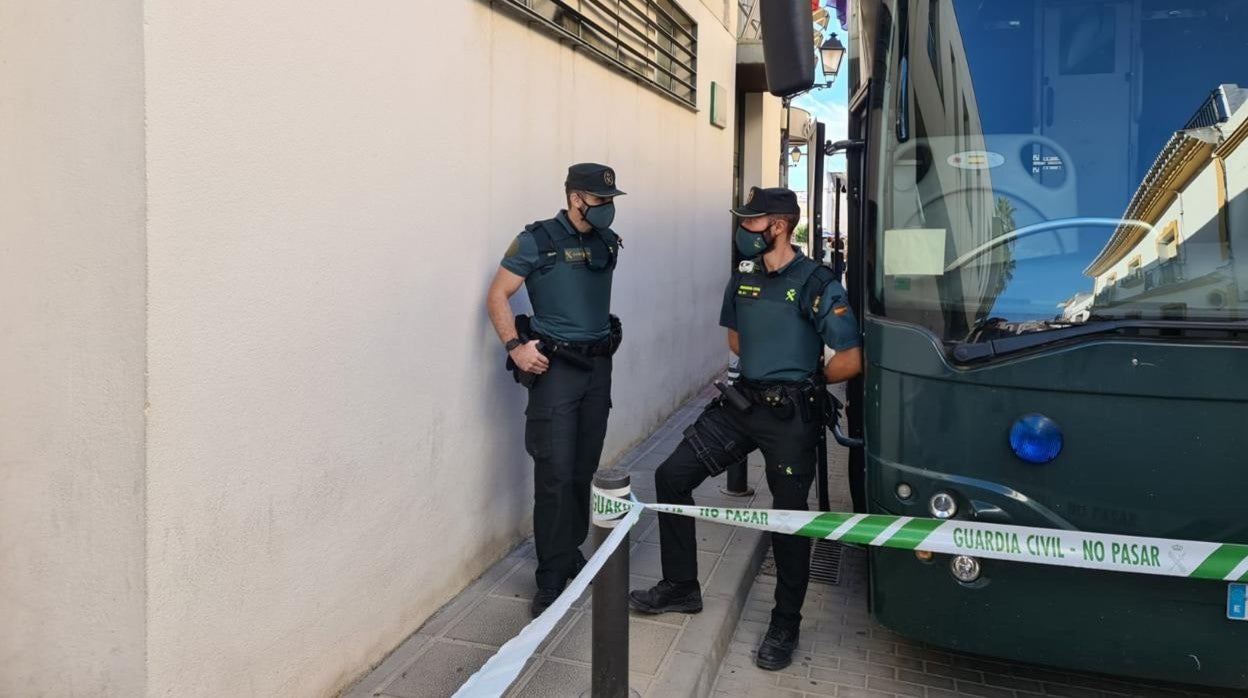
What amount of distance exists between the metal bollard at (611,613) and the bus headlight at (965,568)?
1115 millimetres

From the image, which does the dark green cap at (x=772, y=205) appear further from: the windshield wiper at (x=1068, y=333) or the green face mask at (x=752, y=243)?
the windshield wiper at (x=1068, y=333)

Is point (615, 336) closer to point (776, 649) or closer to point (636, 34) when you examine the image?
point (776, 649)

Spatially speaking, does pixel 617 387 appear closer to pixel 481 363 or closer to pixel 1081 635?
pixel 481 363

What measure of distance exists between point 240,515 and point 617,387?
3.67 metres

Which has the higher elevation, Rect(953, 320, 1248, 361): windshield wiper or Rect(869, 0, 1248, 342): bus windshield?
Rect(869, 0, 1248, 342): bus windshield

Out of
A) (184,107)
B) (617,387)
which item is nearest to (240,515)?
(184,107)

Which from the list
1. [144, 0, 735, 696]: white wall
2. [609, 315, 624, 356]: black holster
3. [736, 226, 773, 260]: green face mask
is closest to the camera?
[144, 0, 735, 696]: white wall

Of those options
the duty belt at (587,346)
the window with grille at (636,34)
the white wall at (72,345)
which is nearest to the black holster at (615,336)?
the duty belt at (587,346)

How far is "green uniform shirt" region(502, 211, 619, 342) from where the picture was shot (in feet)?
12.3

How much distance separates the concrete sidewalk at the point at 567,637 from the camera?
3195 mm

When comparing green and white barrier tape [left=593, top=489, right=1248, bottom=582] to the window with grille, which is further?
the window with grille

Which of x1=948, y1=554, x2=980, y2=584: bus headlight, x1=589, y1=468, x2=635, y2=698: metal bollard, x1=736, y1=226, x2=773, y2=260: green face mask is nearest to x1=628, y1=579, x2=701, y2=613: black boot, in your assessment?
x1=589, y1=468, x2=635, y2=698: metal bollard

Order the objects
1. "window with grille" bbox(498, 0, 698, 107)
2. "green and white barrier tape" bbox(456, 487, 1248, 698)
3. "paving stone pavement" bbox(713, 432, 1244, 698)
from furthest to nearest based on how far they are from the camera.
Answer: "window with grille" bbox(498, 0, 698, 107) → "paving stone pavement" bbox(713, 432, 1244, 698) → "green and white barrier tape" bbox(456, 487, 1248, 698)

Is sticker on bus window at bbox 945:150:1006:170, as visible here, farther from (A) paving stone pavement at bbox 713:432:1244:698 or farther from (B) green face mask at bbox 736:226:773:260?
(A) paving stone pavement at bbox 713:432:1244:698
